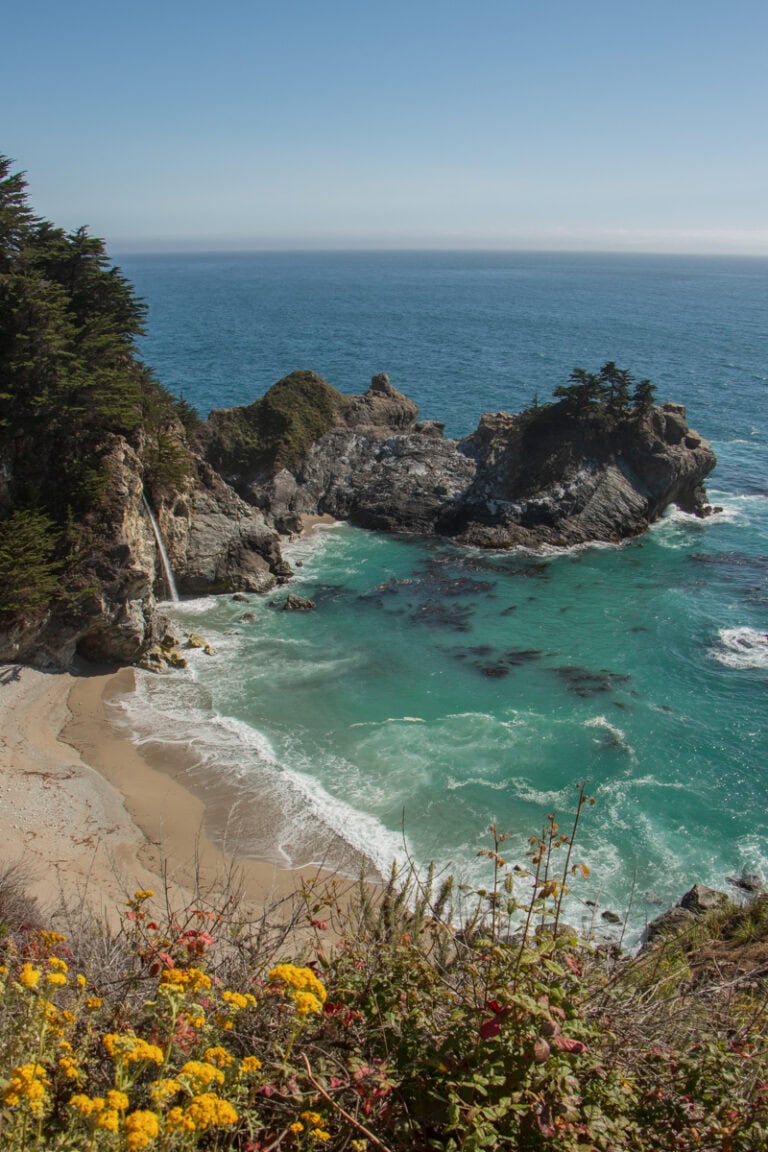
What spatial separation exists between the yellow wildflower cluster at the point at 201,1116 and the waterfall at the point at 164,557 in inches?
1158

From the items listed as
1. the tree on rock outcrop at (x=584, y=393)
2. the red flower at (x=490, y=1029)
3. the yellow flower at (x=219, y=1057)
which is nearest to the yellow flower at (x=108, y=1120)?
the yellow flower at (x=219, y=1057)

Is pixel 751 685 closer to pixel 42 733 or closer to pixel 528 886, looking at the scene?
pixel 528 886

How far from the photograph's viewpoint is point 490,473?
44.6 meters

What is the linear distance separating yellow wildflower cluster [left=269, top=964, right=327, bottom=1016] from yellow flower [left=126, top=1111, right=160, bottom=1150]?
107 centimetres

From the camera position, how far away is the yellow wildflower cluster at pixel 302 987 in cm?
474

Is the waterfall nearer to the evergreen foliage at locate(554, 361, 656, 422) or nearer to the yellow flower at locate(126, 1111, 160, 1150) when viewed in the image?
the evergreen foliage at locate(554, 361, 656, 422)

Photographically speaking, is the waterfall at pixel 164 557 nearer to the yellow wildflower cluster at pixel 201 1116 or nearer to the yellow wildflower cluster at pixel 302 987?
the yellow wildflower cluster at pixel 302 987

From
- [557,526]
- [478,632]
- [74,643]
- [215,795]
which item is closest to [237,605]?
[74,643]

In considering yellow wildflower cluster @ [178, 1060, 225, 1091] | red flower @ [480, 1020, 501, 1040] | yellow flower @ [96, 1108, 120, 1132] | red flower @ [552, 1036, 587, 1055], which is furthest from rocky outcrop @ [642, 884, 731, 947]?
yellow flower @ [96, 1108, 120, 1132]

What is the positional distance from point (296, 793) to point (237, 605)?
13.8 m

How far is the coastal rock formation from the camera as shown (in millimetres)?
42656

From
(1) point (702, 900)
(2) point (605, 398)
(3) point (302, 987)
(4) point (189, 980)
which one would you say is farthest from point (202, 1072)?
(2) point (605, 398)

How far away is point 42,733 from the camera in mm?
23312

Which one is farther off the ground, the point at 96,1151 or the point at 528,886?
the point at 96,1151
